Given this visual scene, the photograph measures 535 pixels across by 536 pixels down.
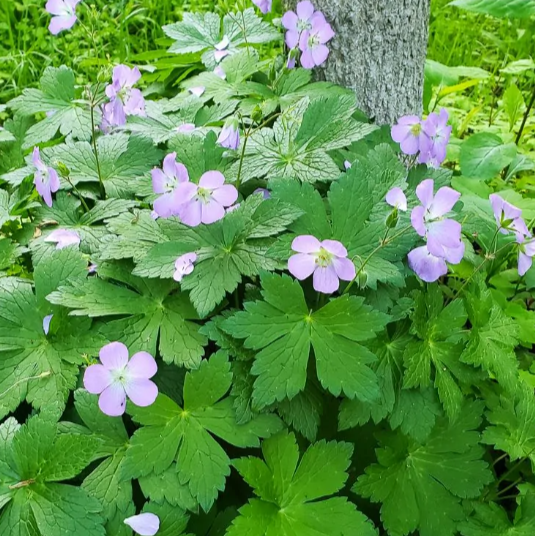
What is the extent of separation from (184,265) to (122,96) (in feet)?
2.50

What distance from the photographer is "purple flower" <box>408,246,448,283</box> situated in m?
1.33

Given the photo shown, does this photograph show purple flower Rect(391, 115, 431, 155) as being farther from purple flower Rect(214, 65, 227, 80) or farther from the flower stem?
purple flower Rect(214, 65, 227, 80)

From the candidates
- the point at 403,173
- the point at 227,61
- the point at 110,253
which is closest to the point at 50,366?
the point at 110,253

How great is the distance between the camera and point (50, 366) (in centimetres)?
126

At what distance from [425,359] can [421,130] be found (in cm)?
66

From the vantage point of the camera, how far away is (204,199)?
1255 mm

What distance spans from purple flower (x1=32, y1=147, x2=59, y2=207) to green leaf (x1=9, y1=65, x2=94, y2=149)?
0.33 meters

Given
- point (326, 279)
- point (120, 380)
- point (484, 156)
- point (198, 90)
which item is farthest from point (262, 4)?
point (120, 380)

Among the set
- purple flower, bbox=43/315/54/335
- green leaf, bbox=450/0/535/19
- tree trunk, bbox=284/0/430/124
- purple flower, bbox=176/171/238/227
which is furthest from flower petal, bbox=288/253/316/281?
green leaf, bbox=450/0/535/19

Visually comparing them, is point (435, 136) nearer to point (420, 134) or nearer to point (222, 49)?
point (420, 134)

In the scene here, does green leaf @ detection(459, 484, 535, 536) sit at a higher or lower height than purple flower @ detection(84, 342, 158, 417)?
lower

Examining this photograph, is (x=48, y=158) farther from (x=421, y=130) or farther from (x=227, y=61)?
(x=421, y=130)

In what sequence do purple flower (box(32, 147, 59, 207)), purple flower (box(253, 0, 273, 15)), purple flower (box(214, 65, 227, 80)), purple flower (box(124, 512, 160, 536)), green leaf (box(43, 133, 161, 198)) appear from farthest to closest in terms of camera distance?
1. purple flower (box(214, 65, 227, 80))
2. purple flower (box(253, 0, 273, 15))
3. green leaf (box(43, 133, 161, 198))
4. purple flower (box(32, 147, 59, 207))
5. purple flower (box(124, 512, 160, 536))

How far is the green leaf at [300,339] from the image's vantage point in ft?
3.78
